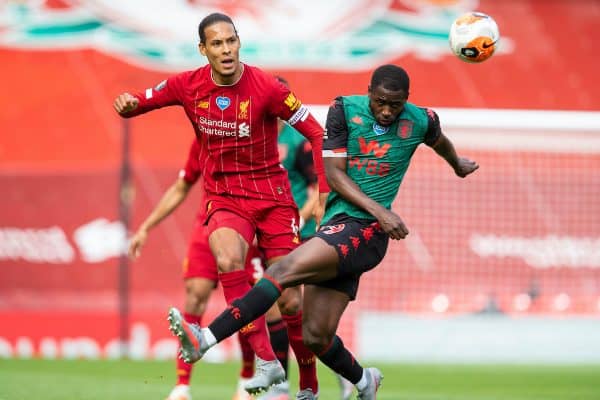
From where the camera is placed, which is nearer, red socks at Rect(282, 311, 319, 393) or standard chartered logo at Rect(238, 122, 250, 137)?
standard chartered logo at Rect(238, 122, 250, 137)

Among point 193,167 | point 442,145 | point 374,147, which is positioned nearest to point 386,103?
Answer: point 374,147

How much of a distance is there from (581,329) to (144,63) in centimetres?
782

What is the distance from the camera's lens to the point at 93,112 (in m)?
17.6

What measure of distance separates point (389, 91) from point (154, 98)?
1426mm

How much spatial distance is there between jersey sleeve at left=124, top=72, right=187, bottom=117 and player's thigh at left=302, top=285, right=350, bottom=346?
4.66 feet

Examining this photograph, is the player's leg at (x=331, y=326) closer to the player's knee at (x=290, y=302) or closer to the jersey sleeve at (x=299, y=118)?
the player's knee at (x=290, y=302)

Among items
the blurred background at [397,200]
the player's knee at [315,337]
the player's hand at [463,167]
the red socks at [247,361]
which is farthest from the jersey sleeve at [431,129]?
the blurred background at [397,200]

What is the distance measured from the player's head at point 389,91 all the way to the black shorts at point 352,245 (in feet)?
2.02

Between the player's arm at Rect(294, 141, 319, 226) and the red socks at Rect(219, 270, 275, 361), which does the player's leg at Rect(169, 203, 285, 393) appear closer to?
the red socks at Rect(219, 270, 275, 361)

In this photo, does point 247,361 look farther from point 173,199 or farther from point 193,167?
point 193,167

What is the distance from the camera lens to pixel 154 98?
6.93 meters

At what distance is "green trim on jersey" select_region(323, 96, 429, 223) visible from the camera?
6730mm

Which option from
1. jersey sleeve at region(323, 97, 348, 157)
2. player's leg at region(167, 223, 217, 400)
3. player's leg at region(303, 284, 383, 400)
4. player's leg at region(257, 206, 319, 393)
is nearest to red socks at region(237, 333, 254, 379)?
player's leg at region(167, 223, 217, 400)

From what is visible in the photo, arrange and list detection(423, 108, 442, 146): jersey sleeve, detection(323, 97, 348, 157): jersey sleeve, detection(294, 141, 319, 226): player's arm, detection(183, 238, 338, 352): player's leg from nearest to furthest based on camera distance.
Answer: detection(183, 238, 338, 352): player's leg < detection(323, 97, 348, 157): jersey sleeve < detection(423, 108, 442, 146): jersey sleeve < detection(294, 141, 319, 226): player's arm
